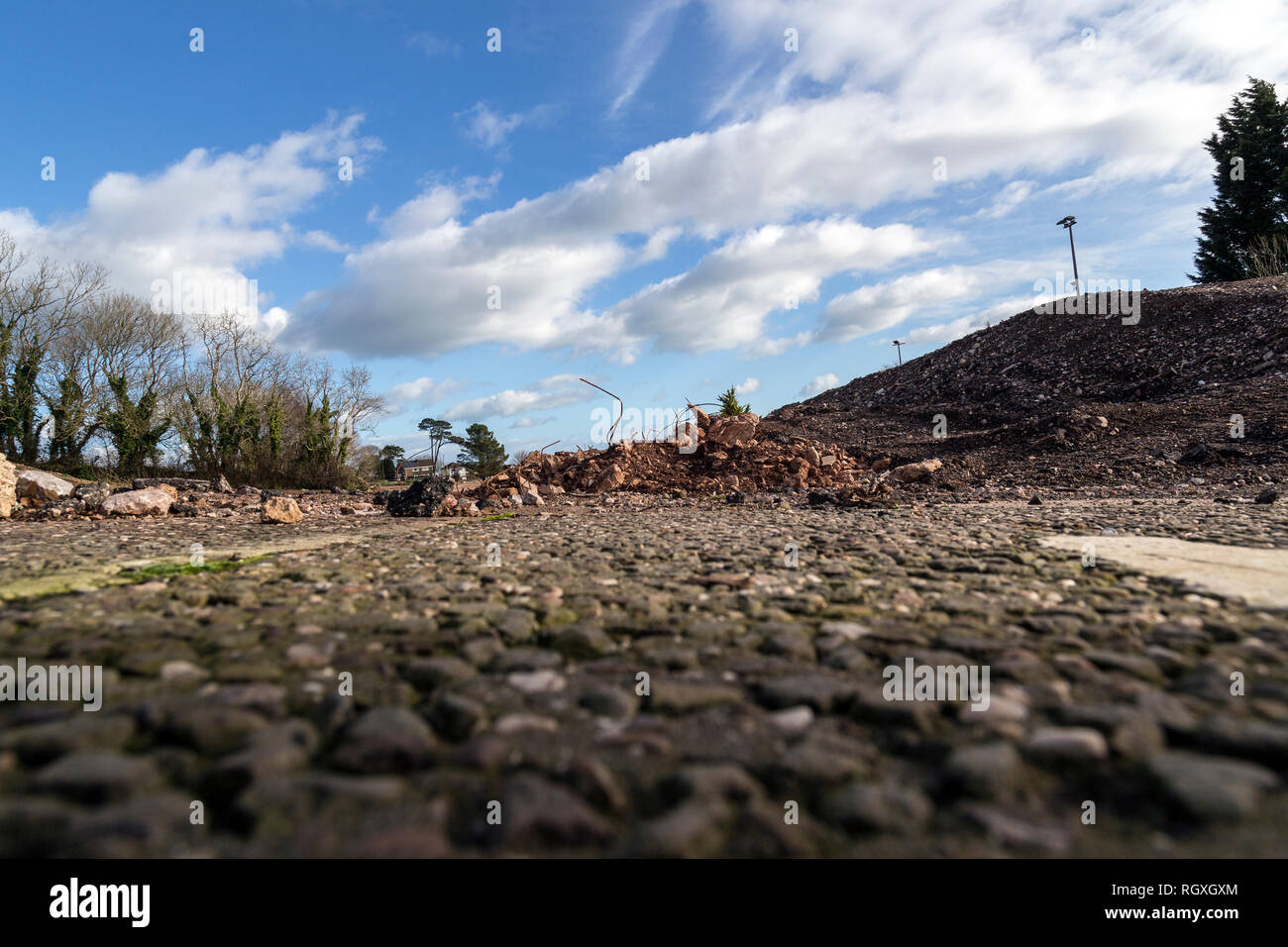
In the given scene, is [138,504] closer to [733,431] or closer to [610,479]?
[610,479]

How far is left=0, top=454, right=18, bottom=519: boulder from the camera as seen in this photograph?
29.5 ft

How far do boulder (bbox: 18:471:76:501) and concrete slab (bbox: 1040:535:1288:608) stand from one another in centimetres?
1322

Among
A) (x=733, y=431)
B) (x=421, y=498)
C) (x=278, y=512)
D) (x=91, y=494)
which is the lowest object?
(x=278, y=512)

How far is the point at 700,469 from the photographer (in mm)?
13680

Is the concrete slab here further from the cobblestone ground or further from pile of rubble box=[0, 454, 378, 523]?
pile of rubble box=[0, 454, 378, 523]

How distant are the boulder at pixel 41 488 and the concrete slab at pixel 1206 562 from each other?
43.4 feet

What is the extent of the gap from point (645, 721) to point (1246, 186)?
44934 mm

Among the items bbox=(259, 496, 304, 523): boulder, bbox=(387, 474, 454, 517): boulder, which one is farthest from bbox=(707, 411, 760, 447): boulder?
bbox=(259, 496, 304, 523): boulder

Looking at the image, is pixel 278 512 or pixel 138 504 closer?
pixel 278 512

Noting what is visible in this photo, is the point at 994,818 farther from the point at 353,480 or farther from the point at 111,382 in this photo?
the point at 111,382

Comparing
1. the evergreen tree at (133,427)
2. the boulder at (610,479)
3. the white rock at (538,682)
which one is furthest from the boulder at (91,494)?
the evergreen tree at (133,427)

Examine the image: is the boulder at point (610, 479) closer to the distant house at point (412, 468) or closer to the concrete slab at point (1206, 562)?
the concrete slab at point (1206, 562)

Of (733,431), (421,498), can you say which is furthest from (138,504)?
(733,431)
